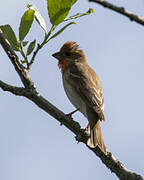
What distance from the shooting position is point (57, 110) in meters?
3.17

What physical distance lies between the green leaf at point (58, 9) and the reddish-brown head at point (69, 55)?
4395 mm

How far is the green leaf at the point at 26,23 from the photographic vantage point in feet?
10.1

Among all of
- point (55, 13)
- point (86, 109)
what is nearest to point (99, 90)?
point (86, 109)

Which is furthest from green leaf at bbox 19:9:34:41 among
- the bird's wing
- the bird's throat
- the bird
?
the bird's throat

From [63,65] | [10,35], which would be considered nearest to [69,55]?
[63,65]

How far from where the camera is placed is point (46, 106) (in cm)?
307

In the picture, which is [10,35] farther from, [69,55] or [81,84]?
[69,55]

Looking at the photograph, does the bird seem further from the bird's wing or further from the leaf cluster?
the leaf cluster

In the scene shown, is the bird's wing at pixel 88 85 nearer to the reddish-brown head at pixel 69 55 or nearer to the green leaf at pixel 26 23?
the reddish-brown head at pixel 69 55

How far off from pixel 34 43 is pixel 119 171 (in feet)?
4.46

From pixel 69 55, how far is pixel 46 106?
505 centimetres

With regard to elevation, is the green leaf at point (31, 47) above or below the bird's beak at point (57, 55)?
above

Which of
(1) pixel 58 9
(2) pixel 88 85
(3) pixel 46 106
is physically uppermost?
(1) pixel 58 9

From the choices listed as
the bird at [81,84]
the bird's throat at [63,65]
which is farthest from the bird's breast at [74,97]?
the bird's throat at [63,65]
